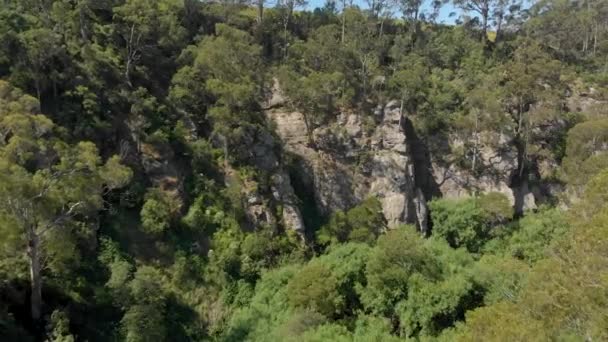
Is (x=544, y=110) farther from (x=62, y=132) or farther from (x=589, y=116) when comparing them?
(x=62, y=132)

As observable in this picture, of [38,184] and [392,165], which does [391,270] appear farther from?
[38,184]

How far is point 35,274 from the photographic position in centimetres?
2281

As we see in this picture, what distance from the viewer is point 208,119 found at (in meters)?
39.6

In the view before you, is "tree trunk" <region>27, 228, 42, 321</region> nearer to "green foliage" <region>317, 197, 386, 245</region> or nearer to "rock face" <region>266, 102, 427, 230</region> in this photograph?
"green foliage" <region>317, 197, 386, 245</region>

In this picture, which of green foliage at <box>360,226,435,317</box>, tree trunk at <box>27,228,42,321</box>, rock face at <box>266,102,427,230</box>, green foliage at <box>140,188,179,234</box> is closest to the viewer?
tree trunk at <box>27,228,42,321</box>

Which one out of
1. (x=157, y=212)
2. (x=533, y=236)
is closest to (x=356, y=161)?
(x=533, y=236)

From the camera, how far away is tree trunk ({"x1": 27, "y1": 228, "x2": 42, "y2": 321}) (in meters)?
22.2

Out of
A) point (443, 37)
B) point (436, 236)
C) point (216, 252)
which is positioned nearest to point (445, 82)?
point (443, 37)

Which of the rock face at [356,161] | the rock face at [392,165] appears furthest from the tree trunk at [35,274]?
the rock face at [356,161]

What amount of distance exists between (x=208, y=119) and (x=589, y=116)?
123 feet

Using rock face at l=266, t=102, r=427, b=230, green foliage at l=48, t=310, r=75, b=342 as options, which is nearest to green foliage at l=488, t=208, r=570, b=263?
rock face at l=266, t=102, r=427, b=230

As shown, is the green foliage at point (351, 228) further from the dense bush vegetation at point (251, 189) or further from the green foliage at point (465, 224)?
the green foliage at point (465, 224)

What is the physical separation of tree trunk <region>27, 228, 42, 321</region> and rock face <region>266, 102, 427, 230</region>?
21936mm

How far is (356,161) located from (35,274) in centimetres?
2722
